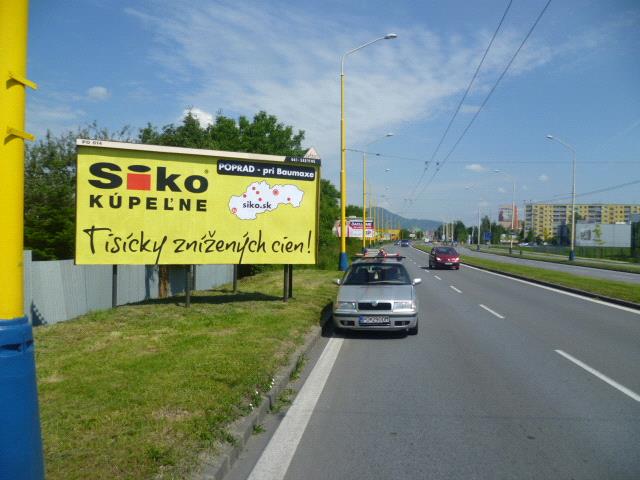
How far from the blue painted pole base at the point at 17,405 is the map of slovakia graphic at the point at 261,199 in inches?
399

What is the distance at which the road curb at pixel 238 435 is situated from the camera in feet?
13.1

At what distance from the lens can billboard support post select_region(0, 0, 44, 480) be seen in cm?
278

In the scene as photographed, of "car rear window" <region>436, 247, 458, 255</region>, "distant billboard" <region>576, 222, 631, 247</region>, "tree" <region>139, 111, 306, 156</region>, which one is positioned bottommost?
"car rear window" <region>436, 247, 458, 255</region>

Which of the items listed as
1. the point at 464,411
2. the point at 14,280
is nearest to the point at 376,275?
the point at 464,411

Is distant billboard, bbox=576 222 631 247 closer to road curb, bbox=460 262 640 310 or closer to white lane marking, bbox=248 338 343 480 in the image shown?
road curb, bbox=460 262 640 310

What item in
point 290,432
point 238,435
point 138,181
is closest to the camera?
point 238,435

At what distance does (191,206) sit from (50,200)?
6.83 meters

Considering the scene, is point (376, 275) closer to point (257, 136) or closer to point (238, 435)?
point (238, 435)

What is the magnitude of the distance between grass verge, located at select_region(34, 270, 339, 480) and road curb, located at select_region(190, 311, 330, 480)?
86 millimetres

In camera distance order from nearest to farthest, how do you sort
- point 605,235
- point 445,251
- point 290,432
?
point 290,432
point 445,251
point 605,235

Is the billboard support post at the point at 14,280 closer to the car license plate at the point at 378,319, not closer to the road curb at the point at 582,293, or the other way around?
the car license plate at the point at 378,319

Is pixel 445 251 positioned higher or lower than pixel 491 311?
higher

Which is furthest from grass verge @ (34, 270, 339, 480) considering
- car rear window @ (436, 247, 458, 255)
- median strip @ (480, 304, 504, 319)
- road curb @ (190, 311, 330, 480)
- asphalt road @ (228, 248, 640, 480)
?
car rear window @ (436, 247, 458, 255)

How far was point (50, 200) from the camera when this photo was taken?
16844 mm
